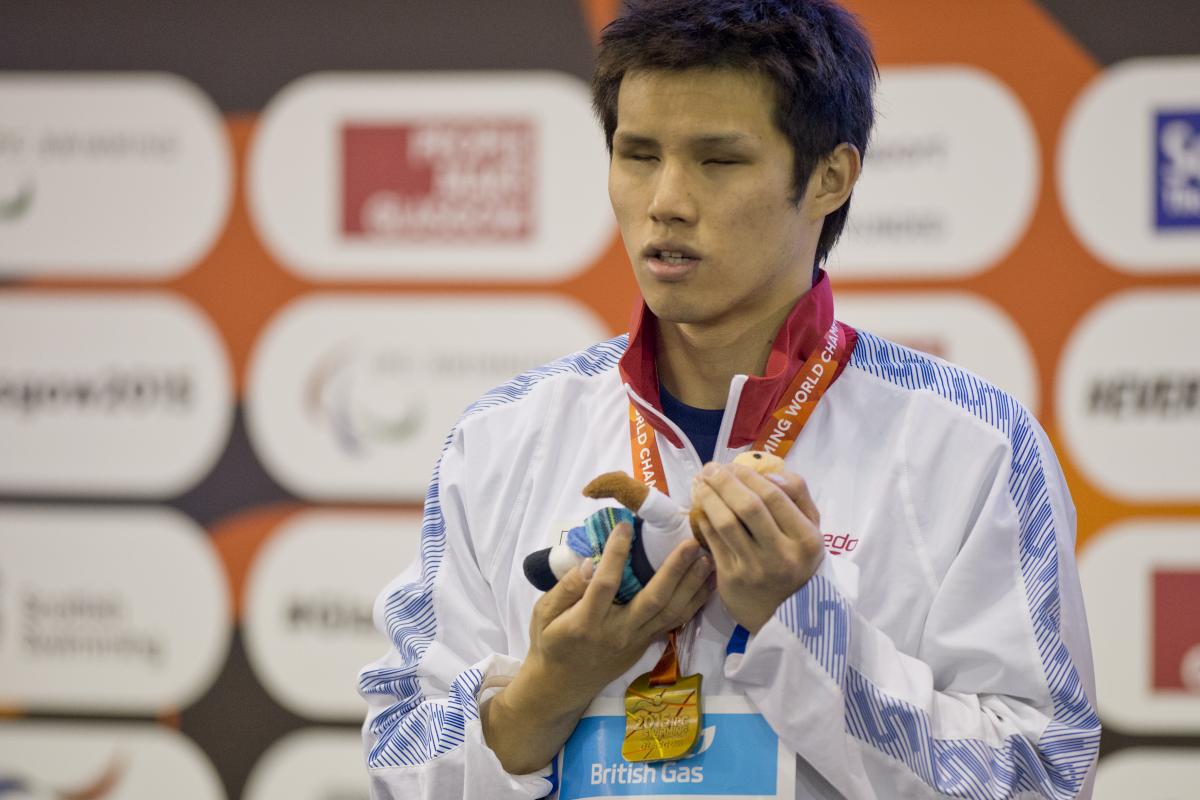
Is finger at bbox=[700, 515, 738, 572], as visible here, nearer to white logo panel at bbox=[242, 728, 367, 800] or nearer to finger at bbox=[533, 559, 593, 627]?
finger at bbox=[533, 559, 593, 627]

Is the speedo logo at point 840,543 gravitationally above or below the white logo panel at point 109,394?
above

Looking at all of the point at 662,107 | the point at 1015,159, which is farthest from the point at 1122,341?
the point at 662,107

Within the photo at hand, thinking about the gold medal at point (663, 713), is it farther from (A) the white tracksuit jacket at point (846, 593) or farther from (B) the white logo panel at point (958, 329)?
(B) the white logo panel at point (958, 329)

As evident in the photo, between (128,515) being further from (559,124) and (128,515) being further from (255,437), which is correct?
(559,124)

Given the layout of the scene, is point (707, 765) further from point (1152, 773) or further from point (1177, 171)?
point (1177, 171)

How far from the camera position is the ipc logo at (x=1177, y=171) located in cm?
254

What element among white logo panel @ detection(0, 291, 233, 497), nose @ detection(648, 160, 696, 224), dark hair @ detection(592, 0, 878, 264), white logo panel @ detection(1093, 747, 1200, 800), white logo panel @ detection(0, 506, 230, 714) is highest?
dark hair @ detection(592, 0, 878, 264)

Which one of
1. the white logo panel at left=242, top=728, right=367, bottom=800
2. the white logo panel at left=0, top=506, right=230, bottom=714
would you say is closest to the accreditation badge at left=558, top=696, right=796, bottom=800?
the white logo panel at left=242, top=728, right=367, bottom=800

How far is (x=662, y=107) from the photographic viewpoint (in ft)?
4.37

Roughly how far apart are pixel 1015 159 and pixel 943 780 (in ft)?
5.37

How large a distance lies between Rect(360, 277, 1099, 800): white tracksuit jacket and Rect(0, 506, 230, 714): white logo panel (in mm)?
1522

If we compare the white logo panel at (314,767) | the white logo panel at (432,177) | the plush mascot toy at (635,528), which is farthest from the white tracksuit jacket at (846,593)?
the white logo panel at (314,767)

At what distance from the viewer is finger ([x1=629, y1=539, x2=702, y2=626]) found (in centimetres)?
120

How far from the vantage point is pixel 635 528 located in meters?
1.23
